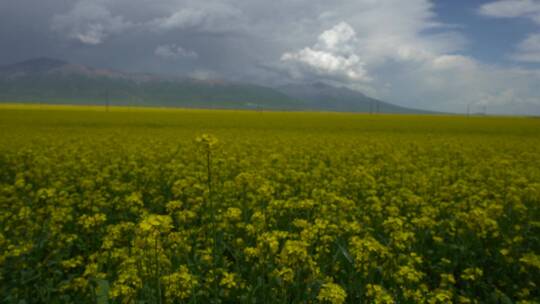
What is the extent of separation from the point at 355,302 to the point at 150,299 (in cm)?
251

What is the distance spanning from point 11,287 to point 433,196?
8.75 m

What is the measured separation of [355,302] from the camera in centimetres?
463

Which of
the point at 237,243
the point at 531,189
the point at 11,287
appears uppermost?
the point at 531,189

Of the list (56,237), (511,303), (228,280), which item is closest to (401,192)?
(511,303)

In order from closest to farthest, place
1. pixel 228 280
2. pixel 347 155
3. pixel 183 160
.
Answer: pixel 228 280 < pixel 183 160 < pixel 347 155

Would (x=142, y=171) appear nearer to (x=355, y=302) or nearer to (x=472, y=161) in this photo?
(x=355, y=302)

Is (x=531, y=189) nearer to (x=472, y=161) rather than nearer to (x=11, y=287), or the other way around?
(x=472, y=161)

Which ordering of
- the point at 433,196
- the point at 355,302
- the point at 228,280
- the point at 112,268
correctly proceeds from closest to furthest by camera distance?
1. the point at 228,280
2. the point at 355,302
3. the point at 112,268
4. the point at 433,196

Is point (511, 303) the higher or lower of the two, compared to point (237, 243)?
lower

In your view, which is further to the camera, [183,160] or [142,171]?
[183,160]

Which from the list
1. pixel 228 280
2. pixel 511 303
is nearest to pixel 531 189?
pixel 511 303

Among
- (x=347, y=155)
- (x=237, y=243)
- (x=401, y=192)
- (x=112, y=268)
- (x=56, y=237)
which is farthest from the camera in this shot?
(x=347, y=155)

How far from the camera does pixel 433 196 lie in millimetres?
9180

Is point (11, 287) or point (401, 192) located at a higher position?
point (401, 192)
